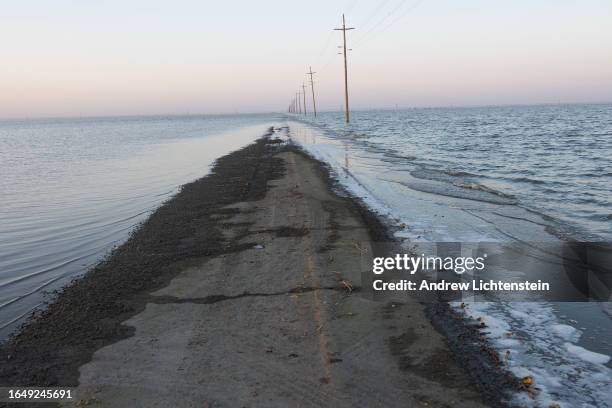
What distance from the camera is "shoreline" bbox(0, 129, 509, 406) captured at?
16.0 feet

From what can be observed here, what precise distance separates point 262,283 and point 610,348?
485 centimetres

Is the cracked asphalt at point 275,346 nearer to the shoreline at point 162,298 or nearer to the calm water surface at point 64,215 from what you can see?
the shoreline at point 162,298

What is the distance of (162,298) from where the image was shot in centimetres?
702

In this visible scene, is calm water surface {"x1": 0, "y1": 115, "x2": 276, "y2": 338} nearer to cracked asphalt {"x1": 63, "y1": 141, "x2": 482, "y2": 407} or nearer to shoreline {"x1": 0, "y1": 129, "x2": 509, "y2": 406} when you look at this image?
shoreline {"x1": 0, "y1": 129, "x2": 509, "y2": 406}

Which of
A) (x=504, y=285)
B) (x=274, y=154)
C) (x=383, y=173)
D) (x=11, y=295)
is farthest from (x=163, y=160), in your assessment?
(x=504, y=285)

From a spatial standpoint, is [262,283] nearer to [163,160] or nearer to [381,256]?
[381,256]

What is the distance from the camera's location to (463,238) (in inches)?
388

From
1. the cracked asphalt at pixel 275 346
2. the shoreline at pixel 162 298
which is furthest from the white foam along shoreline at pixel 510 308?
the cracked asphalt at pixel 275 346

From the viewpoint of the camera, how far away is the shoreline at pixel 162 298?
4883 mm

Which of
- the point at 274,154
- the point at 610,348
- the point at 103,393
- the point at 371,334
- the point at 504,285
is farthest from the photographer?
the point at 274,154

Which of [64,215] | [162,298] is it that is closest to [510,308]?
[162,298]

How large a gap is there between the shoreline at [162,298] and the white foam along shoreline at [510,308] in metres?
0.45

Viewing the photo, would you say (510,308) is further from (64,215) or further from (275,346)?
(64,215)

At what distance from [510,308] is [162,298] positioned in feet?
17.1
